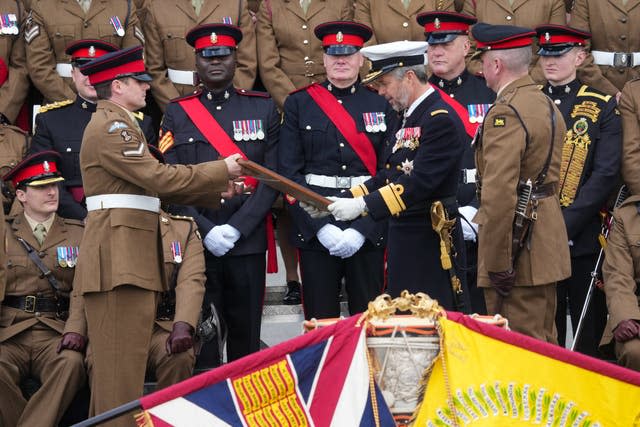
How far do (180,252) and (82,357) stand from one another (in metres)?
0.87

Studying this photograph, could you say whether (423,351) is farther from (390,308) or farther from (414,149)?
(414,149)

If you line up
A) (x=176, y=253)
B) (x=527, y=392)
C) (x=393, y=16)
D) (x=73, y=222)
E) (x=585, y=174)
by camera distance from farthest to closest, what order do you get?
1. (x=393, y=16)
2. (x=585, y=174)
3. (x=73, y=222)
4. (x=176, y=253)
5. (x=527, y=392)

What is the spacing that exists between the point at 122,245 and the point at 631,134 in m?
3.43

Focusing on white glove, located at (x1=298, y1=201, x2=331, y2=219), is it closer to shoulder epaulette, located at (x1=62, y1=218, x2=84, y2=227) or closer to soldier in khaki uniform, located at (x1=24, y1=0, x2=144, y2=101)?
shoulder epaulette, located at (x1=62, y1=218, x2=84, y2=227)

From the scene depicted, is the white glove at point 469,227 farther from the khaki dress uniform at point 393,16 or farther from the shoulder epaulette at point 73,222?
the shoulder epaulette at point 73,222

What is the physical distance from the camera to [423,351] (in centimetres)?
470

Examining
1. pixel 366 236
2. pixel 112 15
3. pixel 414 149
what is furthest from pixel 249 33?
pixel 414 149

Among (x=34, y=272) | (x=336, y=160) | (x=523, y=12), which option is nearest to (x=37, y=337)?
(x=34, y=272)

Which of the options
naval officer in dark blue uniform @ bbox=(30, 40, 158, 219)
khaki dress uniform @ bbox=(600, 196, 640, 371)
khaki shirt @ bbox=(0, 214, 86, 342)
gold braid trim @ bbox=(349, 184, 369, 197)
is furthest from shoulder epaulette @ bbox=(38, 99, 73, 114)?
khaki dress uniform @ bbox=(600, 196, 640, 371)

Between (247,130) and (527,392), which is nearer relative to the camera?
(527,392)

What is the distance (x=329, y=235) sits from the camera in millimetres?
7523

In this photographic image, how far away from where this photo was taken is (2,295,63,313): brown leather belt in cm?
708

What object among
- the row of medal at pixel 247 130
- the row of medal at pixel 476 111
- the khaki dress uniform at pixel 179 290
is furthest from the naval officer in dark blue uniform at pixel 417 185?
Answer: the row of medal at pixel 247 130

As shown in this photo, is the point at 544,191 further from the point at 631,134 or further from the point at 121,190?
the point at 121,190
